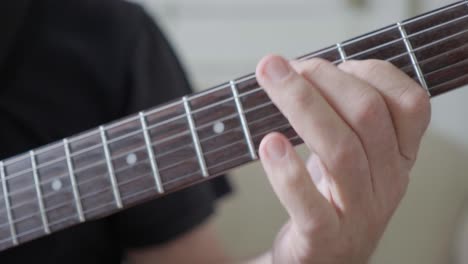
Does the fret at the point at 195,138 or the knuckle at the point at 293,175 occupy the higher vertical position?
the fret at the point at 195,138

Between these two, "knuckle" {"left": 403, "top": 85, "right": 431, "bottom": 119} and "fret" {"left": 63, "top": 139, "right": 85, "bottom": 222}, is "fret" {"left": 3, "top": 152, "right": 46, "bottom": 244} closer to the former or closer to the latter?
"fret" {"left": 63, "top": 139, "right": 85, "bottom": 222}

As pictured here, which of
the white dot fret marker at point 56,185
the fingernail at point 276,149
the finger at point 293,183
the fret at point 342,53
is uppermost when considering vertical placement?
the fret at point 342,53

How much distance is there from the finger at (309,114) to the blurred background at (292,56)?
0.45 meters

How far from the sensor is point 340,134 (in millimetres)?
467

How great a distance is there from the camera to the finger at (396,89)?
0.46 meters

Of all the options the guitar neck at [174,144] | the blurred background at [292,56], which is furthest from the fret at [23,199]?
the blurred background at [292,56]

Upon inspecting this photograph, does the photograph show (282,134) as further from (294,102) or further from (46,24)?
(46,24)

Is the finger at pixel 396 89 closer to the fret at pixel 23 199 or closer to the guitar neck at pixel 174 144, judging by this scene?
the guitar neck at pixel 174 144

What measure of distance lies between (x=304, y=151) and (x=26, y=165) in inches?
22.3

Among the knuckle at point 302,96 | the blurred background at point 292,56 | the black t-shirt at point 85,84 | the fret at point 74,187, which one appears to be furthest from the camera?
the blurred background at point 292,56

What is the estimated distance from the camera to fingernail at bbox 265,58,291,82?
461 millimetres

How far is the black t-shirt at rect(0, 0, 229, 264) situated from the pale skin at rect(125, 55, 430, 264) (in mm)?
243

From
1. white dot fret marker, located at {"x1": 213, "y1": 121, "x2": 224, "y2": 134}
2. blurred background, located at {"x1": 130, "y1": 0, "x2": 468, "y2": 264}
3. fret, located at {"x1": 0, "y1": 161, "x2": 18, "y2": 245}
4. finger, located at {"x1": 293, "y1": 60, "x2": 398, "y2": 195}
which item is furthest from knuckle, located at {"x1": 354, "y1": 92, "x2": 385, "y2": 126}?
blurred background, located at {"x1": 130, "y1": 0, "x2": 468, "y2": 264}

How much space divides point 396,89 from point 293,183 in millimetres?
112
